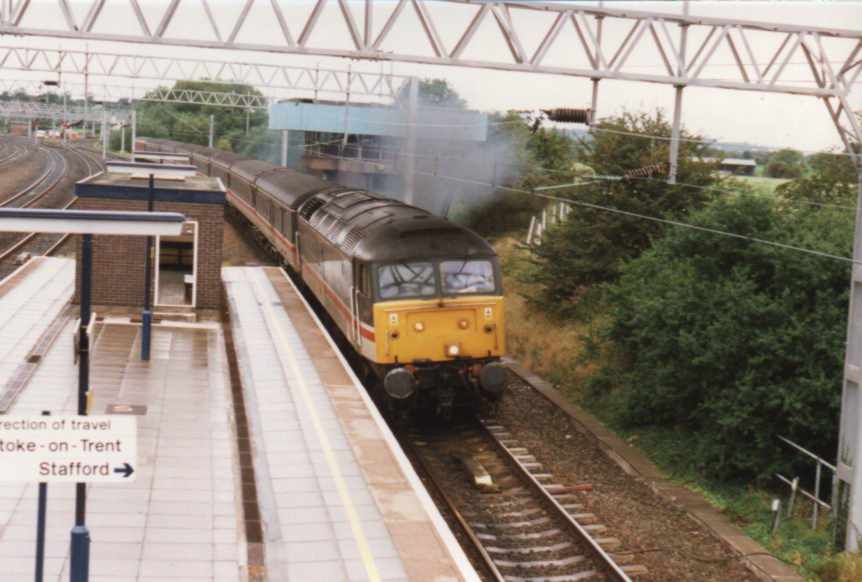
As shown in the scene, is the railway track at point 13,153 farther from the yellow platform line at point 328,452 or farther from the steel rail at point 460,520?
the steel rail at point 460,520

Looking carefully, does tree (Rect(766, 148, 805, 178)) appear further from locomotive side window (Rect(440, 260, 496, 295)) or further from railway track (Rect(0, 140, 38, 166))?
railway track (Rect(0, 140, 38, 166))

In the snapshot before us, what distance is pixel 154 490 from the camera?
1116cm

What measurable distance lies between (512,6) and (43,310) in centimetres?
1195

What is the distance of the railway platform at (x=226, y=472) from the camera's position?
31.2 ft

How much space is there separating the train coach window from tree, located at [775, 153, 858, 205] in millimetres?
8907

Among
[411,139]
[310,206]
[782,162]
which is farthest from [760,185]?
[782,162]

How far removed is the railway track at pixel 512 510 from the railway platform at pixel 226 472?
1219 mm

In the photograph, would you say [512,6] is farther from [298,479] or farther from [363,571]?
Answer: [363,571]

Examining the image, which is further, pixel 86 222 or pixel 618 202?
pixel 618 202

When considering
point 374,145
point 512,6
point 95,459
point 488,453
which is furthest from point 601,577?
point 374,145

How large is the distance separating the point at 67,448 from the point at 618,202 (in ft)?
62.6

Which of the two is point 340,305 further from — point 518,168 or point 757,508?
point 518,168

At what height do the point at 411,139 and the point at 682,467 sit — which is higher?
the point at 411,139

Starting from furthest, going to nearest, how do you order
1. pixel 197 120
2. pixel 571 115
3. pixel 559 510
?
pixel 197 120
pixel 571 115
pixel 559 510
